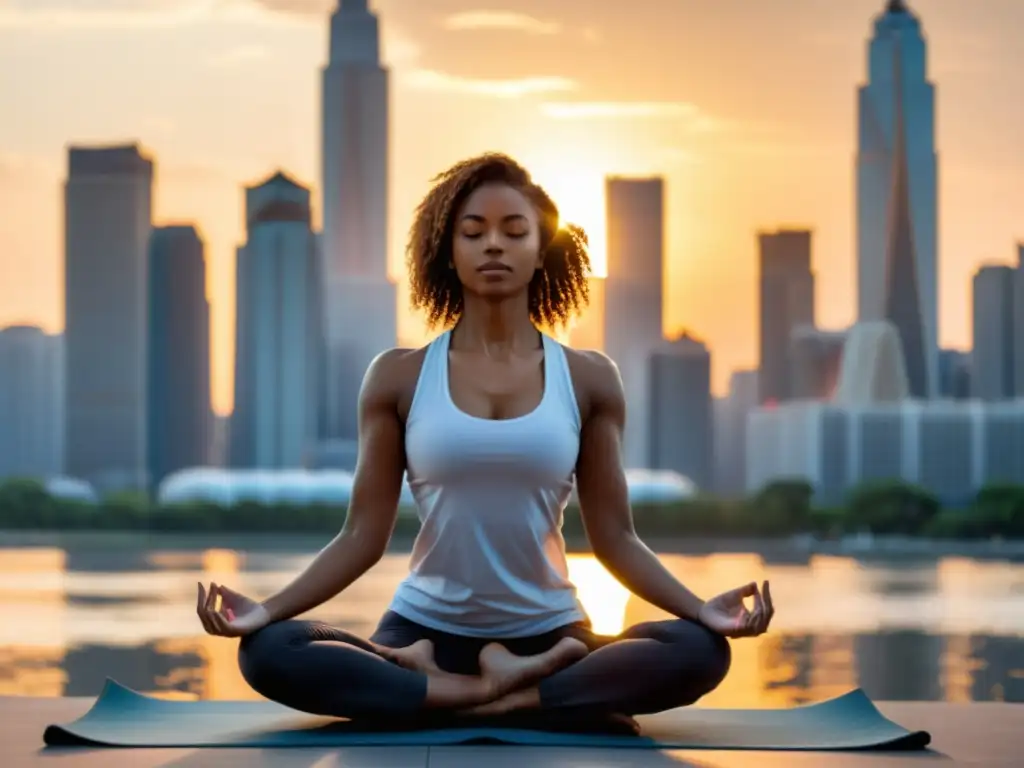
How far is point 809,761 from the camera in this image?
4.04 metres

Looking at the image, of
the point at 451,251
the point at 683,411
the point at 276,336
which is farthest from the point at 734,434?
the point at 451,251

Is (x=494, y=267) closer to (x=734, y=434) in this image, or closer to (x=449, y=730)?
(x=449, y=730)

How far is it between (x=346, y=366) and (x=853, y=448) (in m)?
54.3

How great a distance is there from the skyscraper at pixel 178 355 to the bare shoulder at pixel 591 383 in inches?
4678

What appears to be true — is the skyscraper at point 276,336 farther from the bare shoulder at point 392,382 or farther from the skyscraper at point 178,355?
the bare shoulder at point 392,382

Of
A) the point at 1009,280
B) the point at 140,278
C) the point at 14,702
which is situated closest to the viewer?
the point at 14,702

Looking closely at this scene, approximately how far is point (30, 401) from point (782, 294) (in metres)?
60.7

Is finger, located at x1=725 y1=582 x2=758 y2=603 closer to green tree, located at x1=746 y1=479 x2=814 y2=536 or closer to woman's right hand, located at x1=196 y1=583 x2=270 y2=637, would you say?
woman's right hand, located at x1=196 y1=583 x2=270 y2=637

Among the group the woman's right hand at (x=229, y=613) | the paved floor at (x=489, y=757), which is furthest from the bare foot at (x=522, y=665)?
the woman's right hand at (x=229, y=613)

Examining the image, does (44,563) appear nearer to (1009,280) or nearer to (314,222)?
(314,222)

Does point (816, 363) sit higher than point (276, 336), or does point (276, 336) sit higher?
point (276, 336)

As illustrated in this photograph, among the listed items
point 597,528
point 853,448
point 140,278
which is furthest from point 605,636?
point 140,278

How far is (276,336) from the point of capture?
124812 mm

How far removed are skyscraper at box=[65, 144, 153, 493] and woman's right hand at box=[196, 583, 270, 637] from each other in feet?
381
